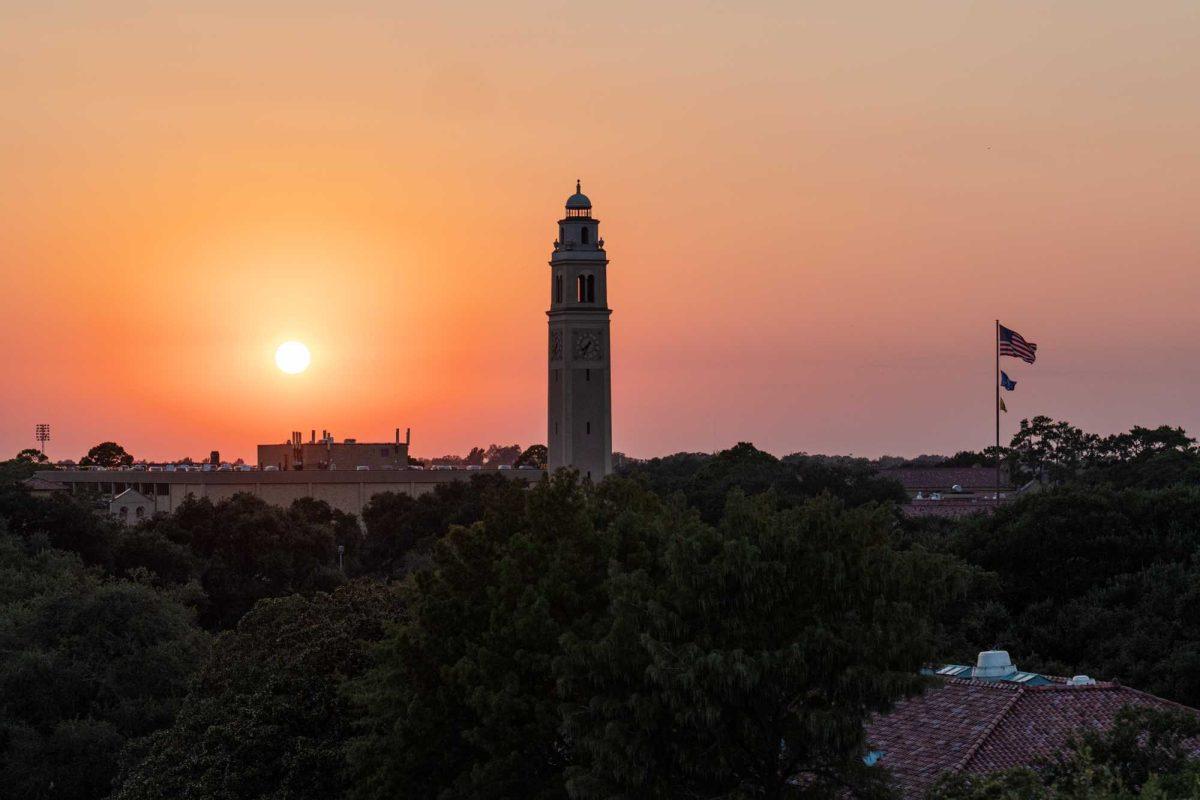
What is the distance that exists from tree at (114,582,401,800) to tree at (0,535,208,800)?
3.26 metres

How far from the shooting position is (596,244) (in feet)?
363

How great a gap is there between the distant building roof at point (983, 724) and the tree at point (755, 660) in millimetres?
2715

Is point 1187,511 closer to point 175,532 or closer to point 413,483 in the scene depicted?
point 175,532

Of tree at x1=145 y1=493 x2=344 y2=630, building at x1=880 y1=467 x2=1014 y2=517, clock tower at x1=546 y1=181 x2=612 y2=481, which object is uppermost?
clock tower at x1=546 y1=181 x2=612 y2=481

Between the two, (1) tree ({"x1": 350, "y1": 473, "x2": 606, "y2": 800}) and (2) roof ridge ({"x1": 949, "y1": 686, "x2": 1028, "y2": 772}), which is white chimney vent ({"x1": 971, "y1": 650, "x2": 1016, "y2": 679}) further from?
(1) tree ({"x1": 350, "y1": 473, "x2": 606, "y2": 800})

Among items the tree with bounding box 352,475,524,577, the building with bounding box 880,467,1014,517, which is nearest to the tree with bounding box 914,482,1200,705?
the tree with bounding box 352,475,524,577

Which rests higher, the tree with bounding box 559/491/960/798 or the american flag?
the american flag

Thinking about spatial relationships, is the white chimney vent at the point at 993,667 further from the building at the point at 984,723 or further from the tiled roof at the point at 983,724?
the tiled roof at the point at 983,724

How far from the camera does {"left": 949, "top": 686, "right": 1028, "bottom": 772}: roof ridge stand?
24.6 metres

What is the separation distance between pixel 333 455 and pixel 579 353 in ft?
138

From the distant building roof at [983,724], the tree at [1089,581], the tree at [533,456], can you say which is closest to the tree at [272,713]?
the distant building roof at [983,724]

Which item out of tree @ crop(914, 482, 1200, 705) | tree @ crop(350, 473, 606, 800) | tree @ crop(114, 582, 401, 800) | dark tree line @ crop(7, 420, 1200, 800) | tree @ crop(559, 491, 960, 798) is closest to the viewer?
tree @ crop(559, 491, 960, 798)

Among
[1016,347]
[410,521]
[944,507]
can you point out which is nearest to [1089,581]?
[1016,347]

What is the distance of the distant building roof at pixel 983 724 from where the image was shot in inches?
973
